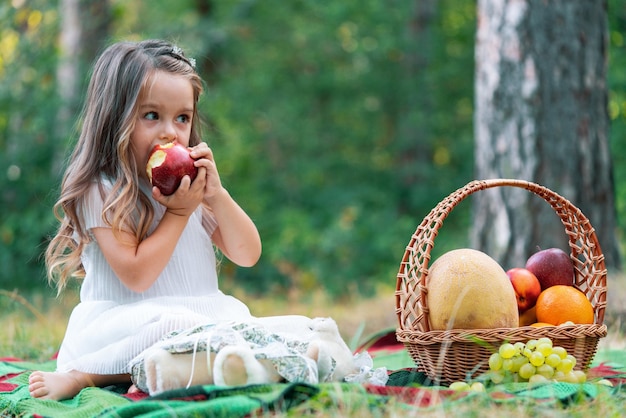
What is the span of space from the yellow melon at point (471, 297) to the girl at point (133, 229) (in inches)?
30.7

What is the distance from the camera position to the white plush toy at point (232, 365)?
7.56 ft

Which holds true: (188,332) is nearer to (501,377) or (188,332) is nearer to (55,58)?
(501,377)

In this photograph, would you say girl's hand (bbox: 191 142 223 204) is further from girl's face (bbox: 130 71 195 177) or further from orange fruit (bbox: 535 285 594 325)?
orange fruit (bbox: 535 285 594 325)

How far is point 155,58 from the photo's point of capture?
9.57 feet

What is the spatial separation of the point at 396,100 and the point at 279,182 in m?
2.02

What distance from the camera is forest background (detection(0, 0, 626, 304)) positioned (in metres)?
9.67

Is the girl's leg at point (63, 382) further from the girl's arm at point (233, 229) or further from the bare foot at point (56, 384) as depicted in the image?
the girl's arm at point (233, 229)

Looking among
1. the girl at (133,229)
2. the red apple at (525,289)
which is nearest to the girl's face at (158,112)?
the girl at (133,229)

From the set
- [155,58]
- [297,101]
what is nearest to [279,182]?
[297,101]

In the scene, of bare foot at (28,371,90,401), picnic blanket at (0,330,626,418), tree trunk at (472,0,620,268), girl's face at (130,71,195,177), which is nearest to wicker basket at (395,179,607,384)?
picnic blanket at (0,330,626,418)

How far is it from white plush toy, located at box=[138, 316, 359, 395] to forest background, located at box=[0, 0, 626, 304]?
245 inches

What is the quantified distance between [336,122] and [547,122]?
6463 mm

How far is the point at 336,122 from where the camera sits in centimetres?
1122

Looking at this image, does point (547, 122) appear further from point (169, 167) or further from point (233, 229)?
point (169, 167)
